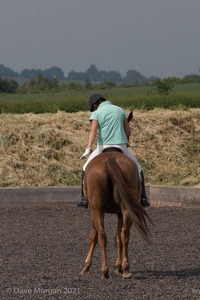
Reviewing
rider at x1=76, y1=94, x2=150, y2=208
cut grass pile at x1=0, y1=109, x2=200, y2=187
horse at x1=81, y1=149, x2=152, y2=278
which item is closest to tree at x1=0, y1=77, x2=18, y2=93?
cut grass pile at x1=0, y1=109, x2=200, y2=187

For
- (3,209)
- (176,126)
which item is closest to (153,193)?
(3,209)

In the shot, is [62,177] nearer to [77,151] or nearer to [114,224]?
[77,151]

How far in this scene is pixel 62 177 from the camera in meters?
19.0

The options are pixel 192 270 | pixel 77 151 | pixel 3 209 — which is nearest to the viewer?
pixel 192 270

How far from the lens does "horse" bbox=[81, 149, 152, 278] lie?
9.77 m

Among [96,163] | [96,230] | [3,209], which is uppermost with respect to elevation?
[96,163]

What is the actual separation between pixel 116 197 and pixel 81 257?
4.73 feet

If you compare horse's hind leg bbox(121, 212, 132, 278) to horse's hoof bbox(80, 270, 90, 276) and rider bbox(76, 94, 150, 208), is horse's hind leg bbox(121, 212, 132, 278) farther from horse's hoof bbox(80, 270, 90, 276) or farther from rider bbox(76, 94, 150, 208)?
rider bbox(76, 94, 150, 208)

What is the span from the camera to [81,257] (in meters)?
11.1

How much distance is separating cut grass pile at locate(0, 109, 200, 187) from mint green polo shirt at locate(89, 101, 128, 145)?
7.76 m

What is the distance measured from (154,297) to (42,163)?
37.1 feet

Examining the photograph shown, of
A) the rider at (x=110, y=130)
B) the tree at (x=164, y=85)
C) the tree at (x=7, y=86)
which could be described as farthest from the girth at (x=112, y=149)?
the tree at (x=7, y=86)

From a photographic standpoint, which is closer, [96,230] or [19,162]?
[96,230]

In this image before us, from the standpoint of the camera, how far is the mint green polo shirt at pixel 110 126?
1066 cm
